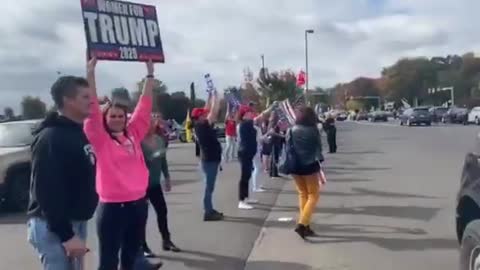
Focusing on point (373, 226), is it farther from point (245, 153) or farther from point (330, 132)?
point (330, 132)

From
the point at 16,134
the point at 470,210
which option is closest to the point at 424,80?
the point at 16,134

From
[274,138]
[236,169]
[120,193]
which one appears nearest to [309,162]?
[120,193]

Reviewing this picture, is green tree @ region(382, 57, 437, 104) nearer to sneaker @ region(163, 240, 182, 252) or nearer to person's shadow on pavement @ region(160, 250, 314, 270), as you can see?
sneaker @ region(163, 240, 182, 252)

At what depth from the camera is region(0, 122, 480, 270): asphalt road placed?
24.3ft

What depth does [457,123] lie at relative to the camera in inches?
2349

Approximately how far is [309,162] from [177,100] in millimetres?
53578

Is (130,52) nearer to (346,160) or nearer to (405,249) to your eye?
(405,249)

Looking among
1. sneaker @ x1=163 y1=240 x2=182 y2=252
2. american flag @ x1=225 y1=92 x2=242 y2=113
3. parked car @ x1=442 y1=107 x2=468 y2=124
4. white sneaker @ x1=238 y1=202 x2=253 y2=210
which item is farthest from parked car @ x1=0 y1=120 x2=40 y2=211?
parked car @ x1=442 y1=107 x2=468 y2=124

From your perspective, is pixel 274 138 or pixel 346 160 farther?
pixel 346 160

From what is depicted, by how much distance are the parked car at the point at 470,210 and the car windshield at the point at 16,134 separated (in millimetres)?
8877

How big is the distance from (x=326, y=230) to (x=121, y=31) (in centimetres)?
439

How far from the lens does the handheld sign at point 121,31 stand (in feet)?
17.9

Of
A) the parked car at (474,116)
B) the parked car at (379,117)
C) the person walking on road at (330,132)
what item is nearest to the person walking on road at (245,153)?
the person walking on road at (330,132)

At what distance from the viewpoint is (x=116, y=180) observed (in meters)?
4.92
